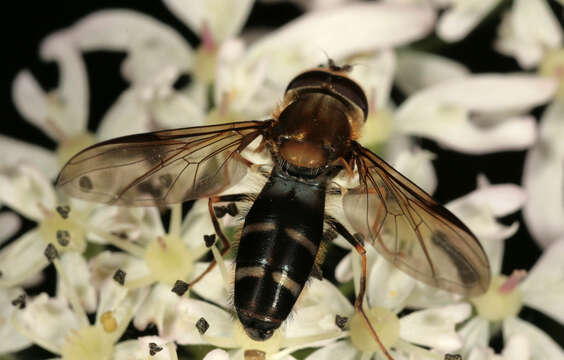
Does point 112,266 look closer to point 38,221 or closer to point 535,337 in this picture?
point 38,221

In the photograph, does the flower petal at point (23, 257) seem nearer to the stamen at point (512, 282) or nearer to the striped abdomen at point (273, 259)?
the striped abdomen at point (273, 259)

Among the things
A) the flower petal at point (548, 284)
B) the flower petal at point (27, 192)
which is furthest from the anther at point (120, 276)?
the flower petal at point (548, 284)

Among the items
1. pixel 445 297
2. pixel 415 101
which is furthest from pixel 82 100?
pixel 445 297

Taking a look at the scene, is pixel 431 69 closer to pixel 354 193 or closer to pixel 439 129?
pixel 439 129

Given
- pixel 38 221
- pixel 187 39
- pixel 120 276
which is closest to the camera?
pixel 120 276

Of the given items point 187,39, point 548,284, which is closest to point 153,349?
point 548,284

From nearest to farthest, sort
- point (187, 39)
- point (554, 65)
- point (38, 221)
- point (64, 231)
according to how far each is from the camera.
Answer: point (64, 231), point (38, 221), point (554, 65), point (187, 39)

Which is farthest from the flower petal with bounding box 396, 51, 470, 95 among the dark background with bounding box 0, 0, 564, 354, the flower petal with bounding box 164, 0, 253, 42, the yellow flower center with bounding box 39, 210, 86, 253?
the yellow flower center with bounding box 39, 210, 86, 253
